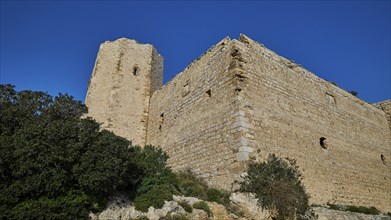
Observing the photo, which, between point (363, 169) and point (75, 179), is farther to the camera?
point (363, 169)

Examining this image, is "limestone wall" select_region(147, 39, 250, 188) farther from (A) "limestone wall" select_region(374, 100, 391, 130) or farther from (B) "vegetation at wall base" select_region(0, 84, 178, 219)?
(A) "limestone wall" select_region(374, 100, 391, 130)

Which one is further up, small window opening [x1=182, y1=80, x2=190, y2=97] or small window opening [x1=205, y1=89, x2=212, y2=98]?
small window opening [x1=182, y1=80, x2=190, y2=97]

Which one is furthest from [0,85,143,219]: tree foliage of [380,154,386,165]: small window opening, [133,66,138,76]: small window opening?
[380,154,386,165]: small window opening

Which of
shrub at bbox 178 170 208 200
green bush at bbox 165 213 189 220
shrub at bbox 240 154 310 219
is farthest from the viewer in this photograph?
shrub at bbox 178 170 208 200

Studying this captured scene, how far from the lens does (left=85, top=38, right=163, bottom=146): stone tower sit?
1435 centimetres

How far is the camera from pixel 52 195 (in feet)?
19.2

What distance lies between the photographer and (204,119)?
1057 cm

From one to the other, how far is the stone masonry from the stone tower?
0.05 metres

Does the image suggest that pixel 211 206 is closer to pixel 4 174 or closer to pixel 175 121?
pixel 4 174

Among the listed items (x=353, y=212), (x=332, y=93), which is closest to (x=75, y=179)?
(x=353, y=212)

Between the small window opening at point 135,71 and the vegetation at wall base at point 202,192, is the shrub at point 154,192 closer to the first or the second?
the vegetation at wall base at point 202,192

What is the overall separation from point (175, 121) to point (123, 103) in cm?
349

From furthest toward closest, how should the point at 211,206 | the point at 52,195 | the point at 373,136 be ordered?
1. the point at 373,136
2. the point at 211,206
3. the point at 52,195

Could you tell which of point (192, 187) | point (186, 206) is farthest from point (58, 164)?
point (192, 187)
